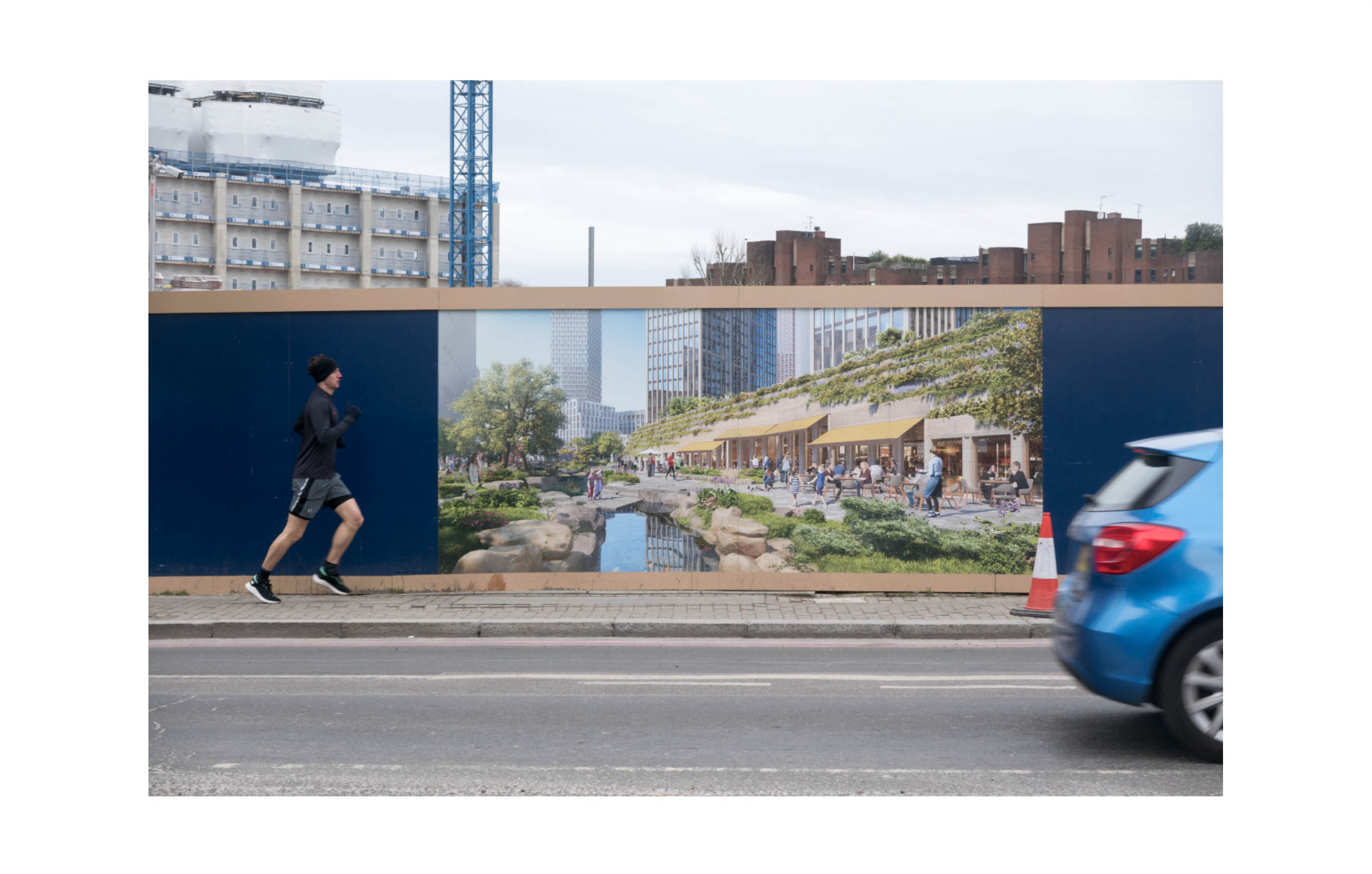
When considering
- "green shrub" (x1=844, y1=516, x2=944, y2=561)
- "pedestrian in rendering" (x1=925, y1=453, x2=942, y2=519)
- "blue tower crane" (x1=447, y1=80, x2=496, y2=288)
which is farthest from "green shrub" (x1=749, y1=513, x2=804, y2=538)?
"blue tower crane" (x1=447, y1=80, x2=496, y2=288)

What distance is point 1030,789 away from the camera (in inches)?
180

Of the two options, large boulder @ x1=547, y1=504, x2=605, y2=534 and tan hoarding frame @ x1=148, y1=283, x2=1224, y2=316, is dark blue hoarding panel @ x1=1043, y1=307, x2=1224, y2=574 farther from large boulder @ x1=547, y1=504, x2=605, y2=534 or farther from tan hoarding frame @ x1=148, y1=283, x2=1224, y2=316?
large boulder @ x1=547, y1=504, x2=605, y2=534

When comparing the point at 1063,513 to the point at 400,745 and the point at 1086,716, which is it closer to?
the point at 1086,716

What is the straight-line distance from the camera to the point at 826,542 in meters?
10.7

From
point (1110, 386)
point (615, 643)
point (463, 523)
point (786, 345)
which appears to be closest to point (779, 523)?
point (786, 345)

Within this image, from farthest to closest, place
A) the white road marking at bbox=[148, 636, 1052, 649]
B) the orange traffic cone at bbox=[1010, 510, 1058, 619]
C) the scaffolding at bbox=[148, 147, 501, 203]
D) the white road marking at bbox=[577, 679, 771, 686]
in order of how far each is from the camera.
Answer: the scaffolding at bbox=[148, 147, 501, 203] < the orange traffic cone at bbox=[1010, 510, 1058, 619] < the white road marking at bbox=[148, 636, 1052, 649] < the white road marking at bbox=[577, 679, 771, 686]

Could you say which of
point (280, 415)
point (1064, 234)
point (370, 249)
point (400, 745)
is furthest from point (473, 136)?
point (400, 745)

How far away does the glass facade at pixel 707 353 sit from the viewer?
10.8 metres

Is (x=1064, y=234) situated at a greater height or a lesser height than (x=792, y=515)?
greater

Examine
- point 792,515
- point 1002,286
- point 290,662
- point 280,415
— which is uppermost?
point 1002,286

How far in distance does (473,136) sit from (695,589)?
2908 inches

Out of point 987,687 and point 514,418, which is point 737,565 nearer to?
point 514,418

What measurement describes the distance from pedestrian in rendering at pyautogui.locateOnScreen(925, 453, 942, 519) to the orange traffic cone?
108 centimetres

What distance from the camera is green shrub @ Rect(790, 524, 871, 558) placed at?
1069 centimetres
